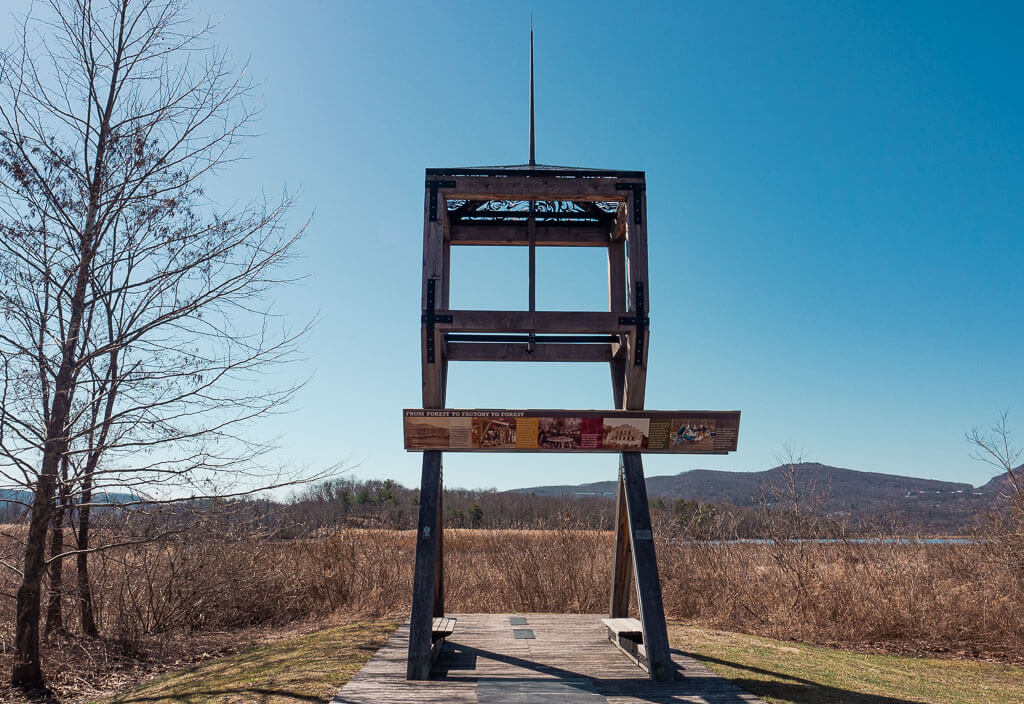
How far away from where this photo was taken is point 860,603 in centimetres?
941

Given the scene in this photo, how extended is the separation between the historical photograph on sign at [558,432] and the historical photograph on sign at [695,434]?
39.9 inches

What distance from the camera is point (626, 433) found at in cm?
656

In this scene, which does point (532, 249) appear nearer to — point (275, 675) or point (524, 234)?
point (524, 234)

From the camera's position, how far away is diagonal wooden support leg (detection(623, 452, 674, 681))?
18.7 ft

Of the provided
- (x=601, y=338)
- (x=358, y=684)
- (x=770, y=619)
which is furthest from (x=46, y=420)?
(x=770, y=619)

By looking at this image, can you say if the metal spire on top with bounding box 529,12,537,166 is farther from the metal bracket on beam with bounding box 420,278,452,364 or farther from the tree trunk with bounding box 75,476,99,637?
the tree trunk with bounding box 75,476,99,637

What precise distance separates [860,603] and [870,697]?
456 cm

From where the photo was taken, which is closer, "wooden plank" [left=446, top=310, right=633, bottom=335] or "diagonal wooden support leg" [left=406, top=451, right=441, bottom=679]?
"diagonal wooden support leg" [left=406, top=451, right=441, bottom=679]

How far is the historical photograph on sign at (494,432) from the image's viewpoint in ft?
21.0

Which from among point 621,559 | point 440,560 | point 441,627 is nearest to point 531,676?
point 441,627

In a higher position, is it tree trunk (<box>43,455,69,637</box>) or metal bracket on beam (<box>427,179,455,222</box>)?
metal bracket on beam (<box>427,179,455,222</box>)

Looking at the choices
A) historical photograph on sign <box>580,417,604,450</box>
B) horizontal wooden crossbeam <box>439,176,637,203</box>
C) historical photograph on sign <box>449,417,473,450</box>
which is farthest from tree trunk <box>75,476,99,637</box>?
historical photograph on sign <box>580,417,604,450</box>

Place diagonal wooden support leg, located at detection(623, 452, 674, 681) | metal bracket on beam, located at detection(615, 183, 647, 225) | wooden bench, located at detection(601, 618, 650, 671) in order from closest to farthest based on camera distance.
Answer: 1. diagonal wooden support leg, located at detection(623, 452, 674, 681)
2. wooden bench, located at detection(601, 618, 650, 671)
3. metal bracket on beam, located at detection(615, 183, 647, 225)

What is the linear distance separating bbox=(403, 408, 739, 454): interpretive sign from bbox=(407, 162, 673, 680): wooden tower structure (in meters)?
0.22
